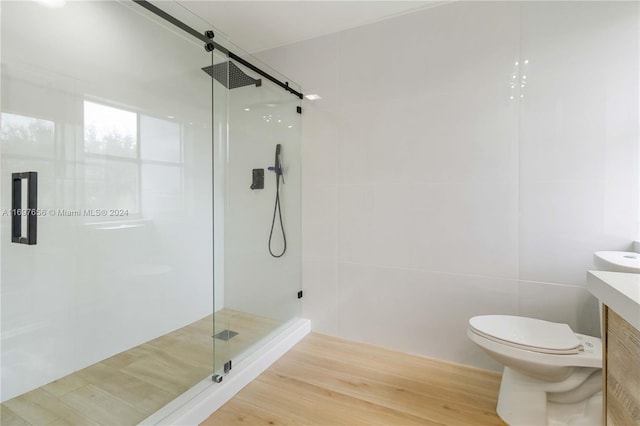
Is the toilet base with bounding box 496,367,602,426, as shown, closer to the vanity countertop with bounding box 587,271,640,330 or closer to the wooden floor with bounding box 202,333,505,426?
the wooden floor with bounding box 202,333,505,426

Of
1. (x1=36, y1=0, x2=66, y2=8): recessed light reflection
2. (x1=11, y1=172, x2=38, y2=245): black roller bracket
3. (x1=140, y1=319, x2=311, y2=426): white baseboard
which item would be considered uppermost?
(x1=36, y1=0, x2=66, y2=8): recessed light reflection

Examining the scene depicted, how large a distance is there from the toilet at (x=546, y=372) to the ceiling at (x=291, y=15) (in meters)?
2.00

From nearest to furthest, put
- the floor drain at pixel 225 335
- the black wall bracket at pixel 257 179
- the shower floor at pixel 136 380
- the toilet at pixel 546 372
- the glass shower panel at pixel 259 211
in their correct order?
1. the toilet at pixel 546 372
2. the shower floor at pixel 136 380
3. the floor drain at pixel 225 335
4. the glass shower panel at pixel 259 211
5. the black wall bracket at pixel 257 179

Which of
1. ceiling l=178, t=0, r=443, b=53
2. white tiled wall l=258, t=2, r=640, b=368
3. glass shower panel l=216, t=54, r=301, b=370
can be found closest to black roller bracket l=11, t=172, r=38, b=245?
glass shower panel l=216, t=54, r=301, b=370

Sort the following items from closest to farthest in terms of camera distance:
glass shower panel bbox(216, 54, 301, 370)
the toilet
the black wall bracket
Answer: the toilet
glass shower panel bbox(216, 54, 301, 370)
the black wall bracket

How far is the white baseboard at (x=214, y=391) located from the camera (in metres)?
1.38

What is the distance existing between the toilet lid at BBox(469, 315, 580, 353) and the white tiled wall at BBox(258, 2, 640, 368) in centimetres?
32

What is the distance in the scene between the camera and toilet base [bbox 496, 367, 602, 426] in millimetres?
1365

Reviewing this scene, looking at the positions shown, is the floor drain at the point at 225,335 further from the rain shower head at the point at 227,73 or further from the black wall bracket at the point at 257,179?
the rain shower head at the point at 227,73

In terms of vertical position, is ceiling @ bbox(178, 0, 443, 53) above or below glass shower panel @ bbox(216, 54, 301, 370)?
above

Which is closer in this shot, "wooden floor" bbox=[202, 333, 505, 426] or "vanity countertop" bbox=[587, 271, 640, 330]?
"vanity countertop" bbox=[587, 271, 640, 330]

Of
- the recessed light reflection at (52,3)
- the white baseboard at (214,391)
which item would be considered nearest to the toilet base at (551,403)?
the white baseboard at (214,391)

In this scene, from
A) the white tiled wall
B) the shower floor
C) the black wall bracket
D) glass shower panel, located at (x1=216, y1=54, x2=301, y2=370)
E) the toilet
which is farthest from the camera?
the black wall bracket

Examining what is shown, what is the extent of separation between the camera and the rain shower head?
72.4 inches
